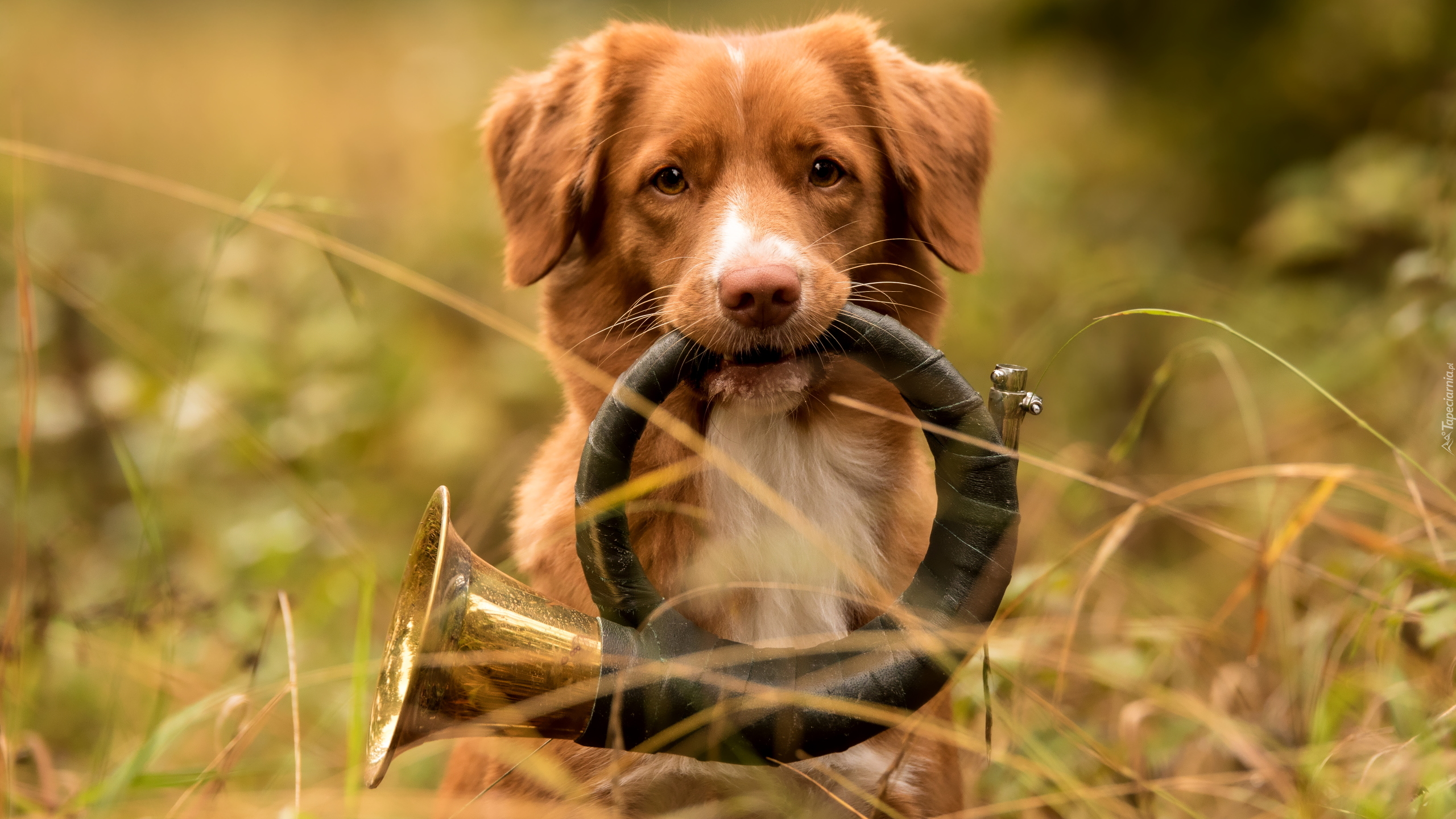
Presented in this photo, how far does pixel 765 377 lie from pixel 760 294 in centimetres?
27

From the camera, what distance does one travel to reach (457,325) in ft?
21.4

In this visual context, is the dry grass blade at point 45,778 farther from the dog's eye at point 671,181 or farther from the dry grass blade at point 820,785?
the dog's eye at point 671,181

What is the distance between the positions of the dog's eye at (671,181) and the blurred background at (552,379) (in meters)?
0.80

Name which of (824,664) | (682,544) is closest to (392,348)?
(682,544)

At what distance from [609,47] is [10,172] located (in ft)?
15.2

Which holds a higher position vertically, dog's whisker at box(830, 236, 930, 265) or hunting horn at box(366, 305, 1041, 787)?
dog's whisker at box(830, 236, 930, 265)

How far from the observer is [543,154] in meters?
2.98

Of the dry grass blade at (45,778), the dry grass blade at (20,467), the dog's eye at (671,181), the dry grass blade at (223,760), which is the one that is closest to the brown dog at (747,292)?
the dog's eye at (671,181)

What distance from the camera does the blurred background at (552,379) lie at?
280 cm

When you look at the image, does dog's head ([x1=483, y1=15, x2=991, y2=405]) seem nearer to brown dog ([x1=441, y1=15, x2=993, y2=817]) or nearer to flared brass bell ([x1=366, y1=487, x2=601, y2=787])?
brown dog ([x1=441, y1=15, x2=993, y2=817])

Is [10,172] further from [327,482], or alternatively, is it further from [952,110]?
[952,110]

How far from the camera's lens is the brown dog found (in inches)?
98.0

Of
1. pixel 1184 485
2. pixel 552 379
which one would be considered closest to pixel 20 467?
pixel 1184 485

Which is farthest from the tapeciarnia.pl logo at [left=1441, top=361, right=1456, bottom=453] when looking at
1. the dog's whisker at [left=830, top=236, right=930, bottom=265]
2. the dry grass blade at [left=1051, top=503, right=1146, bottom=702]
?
the dog's whisker at [left=830, top=236, right=930, bottom=265]
